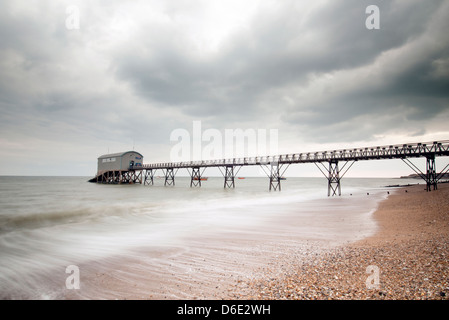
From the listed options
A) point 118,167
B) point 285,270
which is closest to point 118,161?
point 118,167

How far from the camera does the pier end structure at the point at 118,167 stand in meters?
55.8

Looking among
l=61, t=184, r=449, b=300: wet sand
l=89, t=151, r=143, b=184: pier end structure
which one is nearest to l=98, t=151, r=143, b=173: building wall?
l=89, t=151, r=143, b=184: pier end structure

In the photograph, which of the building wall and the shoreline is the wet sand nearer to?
the shoreline

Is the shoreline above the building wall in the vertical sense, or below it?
below

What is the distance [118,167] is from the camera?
55.8m

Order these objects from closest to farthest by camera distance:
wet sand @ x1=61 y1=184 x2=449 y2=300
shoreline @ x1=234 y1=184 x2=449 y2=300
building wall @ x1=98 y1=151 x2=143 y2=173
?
1. shoreline @ x1=234 y1=184 x2=449 y2=300
2. wet sand @ x1=61 y1=184 x2=449 y2=300
3. building wall @ x1=98 y1=151 x2=143 y2=173

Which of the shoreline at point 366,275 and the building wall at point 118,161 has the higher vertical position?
the building wall at point 118,161

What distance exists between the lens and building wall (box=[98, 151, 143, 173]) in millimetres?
55594

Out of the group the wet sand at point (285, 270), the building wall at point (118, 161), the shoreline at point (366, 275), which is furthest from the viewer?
the building wall at point (118, 161)

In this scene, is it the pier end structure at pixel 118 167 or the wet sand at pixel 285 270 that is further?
the pier end structure at pixel 118 167

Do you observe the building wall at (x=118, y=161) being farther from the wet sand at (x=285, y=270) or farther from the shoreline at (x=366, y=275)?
the shoreline at (x=366, y=275)

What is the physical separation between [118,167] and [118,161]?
1.70 metres

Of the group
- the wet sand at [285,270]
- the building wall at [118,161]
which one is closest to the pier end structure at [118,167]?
the building wall at [118,161]
